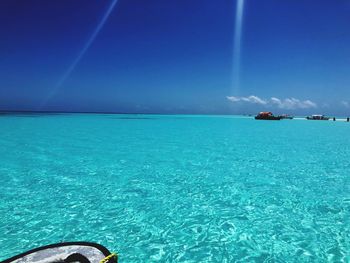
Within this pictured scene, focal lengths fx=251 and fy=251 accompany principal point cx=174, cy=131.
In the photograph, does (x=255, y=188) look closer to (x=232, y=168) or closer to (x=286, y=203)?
(x=286, y=203)

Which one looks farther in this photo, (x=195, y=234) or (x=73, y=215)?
(x=73, y=215)

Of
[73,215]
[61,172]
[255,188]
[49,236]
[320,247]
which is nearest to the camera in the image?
[320,247]

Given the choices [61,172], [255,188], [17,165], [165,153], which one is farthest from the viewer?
[165,153]

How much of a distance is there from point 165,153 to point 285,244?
12321mm

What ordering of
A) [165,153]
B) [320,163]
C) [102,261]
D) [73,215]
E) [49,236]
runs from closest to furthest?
[102,261] → [49,236] → [73,215] → [320,163] → [165,153]

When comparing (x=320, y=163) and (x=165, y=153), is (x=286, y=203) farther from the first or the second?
(x=165, y=153)

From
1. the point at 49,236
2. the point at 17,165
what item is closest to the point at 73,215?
the point at 49,236

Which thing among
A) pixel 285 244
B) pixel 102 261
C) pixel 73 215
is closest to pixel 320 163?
pixel 285 244

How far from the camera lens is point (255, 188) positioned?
9.57 meters

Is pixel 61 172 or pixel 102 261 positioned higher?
pixel 102 261

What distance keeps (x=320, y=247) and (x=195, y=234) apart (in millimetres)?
2713

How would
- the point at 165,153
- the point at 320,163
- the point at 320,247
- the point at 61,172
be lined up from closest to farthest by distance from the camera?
the point at 320,247 → the point at 61,172 → the point at 320,163 → the point at 165,153

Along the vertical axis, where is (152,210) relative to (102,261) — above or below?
below

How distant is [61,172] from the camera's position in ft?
37.8
